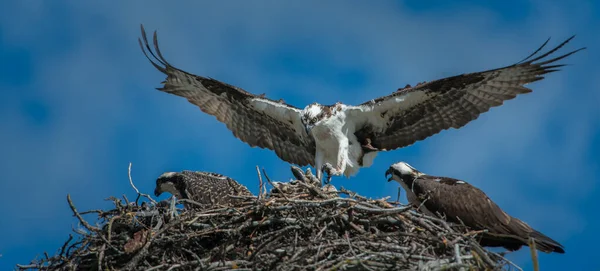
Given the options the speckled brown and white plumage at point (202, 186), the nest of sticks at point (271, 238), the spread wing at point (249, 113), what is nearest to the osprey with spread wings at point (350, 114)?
the spread wing at point (249, 113)

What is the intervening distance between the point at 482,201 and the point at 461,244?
1588mm

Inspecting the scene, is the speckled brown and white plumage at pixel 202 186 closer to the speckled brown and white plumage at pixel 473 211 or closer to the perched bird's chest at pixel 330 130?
the perched bird's chest at pixel 330 130

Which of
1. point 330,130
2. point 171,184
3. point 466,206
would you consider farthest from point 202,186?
point 466,206

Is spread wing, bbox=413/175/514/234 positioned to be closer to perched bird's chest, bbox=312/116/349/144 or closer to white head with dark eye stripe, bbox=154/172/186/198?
perched bird's chest, bbox=312/116/349/144

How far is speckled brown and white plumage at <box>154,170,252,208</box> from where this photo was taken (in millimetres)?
7781

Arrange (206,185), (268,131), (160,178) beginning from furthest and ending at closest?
(268,131), (160,178), (206,185)

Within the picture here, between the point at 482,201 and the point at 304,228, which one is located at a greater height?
the point at 482,201

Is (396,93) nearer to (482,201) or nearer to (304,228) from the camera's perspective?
(482,201)

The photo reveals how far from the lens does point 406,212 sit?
21.1 ft

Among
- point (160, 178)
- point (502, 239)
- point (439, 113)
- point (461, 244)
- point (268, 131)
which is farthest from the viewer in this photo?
point (268, 131)

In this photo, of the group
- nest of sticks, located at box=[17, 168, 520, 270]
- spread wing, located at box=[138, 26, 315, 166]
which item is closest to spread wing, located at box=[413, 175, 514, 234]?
nest of sticks, located at box=[17, 168, 520, 270]

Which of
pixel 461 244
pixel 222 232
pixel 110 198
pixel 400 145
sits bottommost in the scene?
pixel 461 244

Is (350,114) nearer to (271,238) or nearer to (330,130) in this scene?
(330,130)

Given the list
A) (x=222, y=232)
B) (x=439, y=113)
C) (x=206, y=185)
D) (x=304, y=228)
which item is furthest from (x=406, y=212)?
(x=439, y=113)
